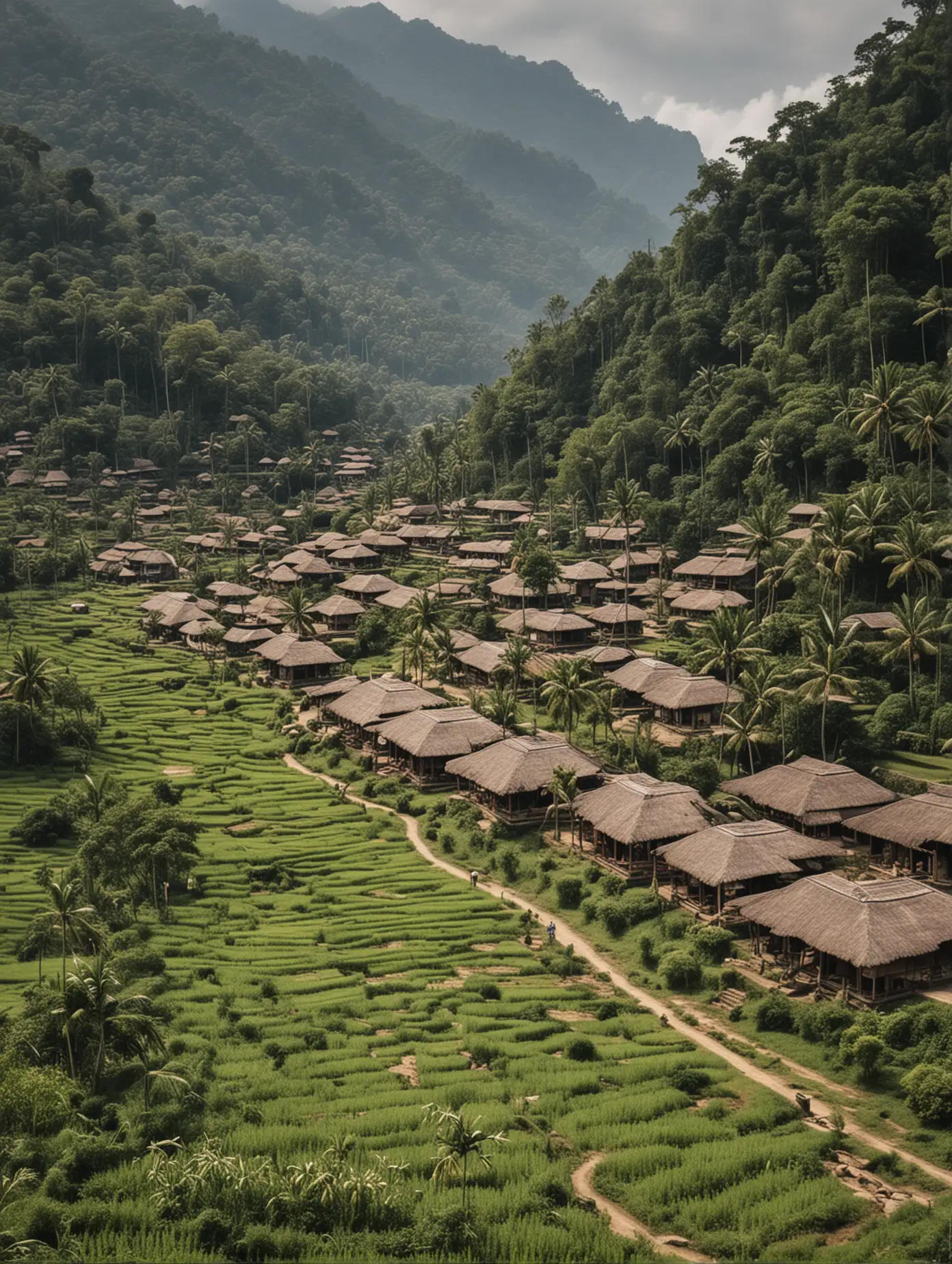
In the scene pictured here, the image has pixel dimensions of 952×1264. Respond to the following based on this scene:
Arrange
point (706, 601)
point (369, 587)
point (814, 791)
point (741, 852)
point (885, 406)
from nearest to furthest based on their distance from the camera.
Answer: point (741, 852), point (814, 791), point (885, 406), point (706, 601), point (369, 587)

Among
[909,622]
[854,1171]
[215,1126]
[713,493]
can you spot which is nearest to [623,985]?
[854,1171]

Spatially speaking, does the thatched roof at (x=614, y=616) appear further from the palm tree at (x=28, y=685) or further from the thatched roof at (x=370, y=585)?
the palm tree at (x=28, y=685)

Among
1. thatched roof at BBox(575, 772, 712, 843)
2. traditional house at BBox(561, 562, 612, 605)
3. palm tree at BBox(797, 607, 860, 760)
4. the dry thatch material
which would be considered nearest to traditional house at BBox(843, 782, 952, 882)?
the dry thatch material

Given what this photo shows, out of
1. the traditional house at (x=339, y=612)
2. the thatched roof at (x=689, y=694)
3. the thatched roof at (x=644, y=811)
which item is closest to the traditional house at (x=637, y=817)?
the thatched roof at (x=644, y=811)

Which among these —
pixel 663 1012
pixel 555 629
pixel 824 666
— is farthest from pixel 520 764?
pixel 555 629

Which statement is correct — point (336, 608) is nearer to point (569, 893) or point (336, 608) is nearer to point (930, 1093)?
point (569, 893)
